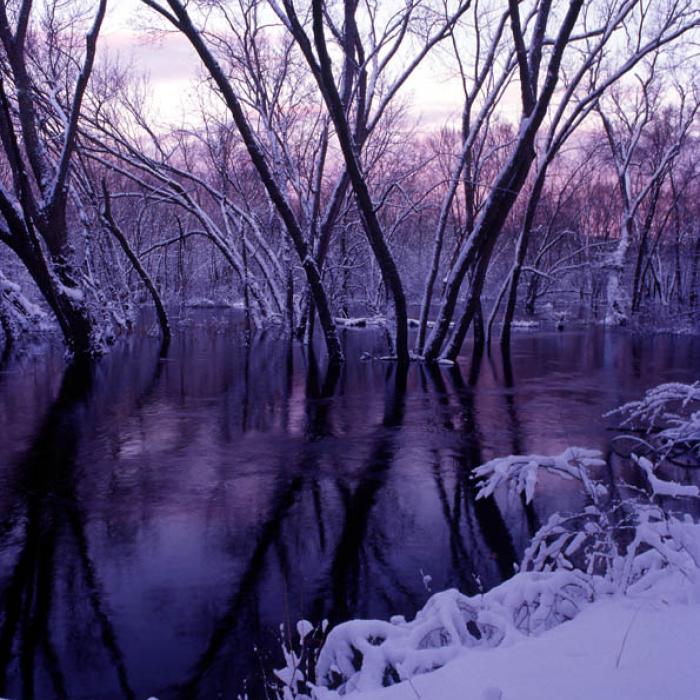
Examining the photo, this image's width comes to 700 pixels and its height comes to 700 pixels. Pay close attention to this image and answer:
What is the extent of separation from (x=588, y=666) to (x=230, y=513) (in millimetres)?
4386

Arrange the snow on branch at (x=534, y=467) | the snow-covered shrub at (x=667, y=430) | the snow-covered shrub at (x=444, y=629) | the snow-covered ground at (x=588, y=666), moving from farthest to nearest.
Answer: the snow-covered shrub at (x=667, y=430) → the snow on branch at (x=534, y=467) → the snow-covered shrub at (x=444, y=629) → the snow-covered ground at (x=588, y=666)

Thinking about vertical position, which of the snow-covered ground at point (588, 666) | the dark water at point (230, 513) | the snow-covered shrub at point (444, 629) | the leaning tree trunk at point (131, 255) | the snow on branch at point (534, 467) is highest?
the leaning tree trunk at point (131, 255)

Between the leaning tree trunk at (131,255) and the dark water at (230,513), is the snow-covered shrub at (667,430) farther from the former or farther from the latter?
the leaning tree trunk at (131,255)

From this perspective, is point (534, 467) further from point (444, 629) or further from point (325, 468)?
point (325, 468)

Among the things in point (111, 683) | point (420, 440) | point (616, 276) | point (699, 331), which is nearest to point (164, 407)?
point (420, 440)

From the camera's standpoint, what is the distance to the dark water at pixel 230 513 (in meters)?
4.23

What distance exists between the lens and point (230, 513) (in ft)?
21.5

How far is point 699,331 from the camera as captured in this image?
1105 inches

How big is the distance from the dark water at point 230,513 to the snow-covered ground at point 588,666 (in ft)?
4.15

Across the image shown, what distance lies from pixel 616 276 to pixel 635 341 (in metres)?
8.58

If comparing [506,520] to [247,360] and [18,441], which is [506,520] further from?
[247,360]

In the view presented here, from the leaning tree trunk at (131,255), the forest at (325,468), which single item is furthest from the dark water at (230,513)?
the leaning tree trunk at (131,255)

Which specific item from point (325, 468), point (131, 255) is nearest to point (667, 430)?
point (325, 468)

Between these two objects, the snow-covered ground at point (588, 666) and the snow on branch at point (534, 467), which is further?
the snow on branch at point (534, 467)
